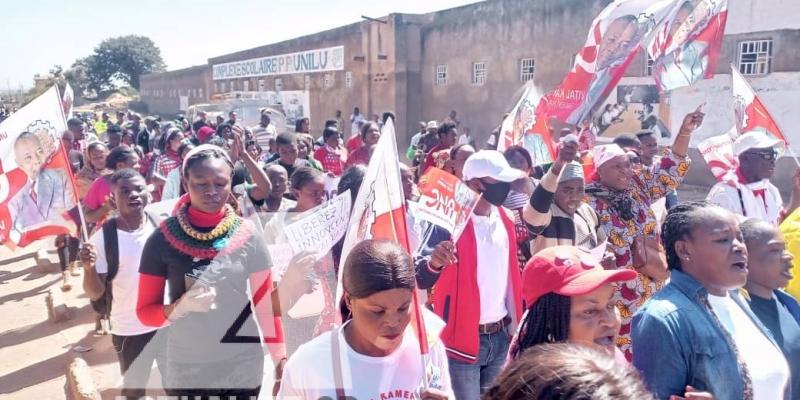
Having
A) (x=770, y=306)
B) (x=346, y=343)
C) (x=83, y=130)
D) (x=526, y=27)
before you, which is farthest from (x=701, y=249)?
(x=526, y=27)

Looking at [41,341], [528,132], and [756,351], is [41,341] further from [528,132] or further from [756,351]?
[756,351]

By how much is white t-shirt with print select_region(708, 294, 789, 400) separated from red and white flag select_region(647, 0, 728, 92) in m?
3.64

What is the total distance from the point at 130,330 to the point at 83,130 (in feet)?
21.9

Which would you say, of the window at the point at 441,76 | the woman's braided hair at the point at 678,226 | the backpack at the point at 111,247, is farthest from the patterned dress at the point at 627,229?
the window at the point at 441,76

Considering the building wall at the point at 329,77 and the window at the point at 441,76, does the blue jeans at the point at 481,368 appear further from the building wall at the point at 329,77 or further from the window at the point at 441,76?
the building wall at the point at 329,77

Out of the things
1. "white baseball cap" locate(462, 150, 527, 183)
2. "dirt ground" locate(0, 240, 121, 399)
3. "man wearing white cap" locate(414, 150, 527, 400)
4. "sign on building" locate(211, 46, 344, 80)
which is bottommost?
"dirt ground" locate(0, 240, 121, 399)

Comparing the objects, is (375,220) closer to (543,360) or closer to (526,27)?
(543,360)

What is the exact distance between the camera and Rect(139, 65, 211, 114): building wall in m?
39.8

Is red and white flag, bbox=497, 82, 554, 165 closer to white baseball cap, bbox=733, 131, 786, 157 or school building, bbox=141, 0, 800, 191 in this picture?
white baseball cap, bbox=733, 131, 786, 157

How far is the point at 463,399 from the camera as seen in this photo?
120 inches

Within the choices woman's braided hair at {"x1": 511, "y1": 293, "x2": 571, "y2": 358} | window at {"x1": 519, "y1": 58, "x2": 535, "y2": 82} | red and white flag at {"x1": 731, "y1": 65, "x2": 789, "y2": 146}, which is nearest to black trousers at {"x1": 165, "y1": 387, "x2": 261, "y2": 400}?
woman's braided hair at {"x1": 511, "y1": 293, "x2": 571, "y2": 358}

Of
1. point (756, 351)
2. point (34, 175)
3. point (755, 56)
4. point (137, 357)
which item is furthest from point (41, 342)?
point (755, 56)

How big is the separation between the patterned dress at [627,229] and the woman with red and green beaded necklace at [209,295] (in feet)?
5.95

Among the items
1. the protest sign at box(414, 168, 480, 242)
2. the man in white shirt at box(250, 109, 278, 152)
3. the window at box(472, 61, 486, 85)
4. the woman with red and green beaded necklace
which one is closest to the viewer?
the woman with red and green beaded necklace
